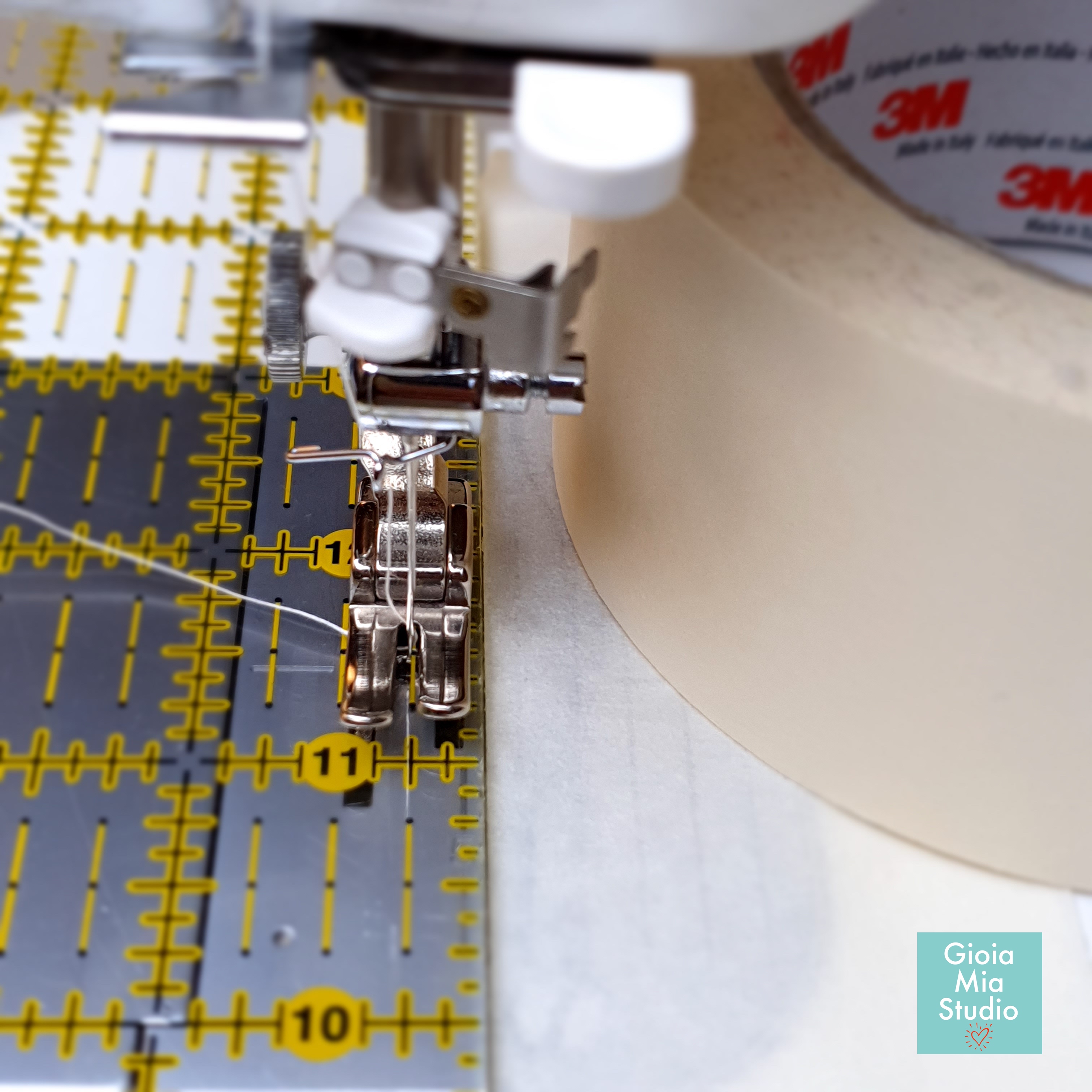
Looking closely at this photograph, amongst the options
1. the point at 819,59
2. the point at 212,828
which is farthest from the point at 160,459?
the point at 819,59

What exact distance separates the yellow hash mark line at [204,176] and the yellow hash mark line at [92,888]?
1.76 feet

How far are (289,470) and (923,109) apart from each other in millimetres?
461

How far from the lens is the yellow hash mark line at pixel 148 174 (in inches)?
38.6

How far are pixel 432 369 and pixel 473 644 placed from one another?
0.23 metres

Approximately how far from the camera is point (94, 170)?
3.23ft

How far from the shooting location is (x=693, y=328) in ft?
1.86

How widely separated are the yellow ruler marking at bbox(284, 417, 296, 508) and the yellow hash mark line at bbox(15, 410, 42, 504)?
0.17 metres

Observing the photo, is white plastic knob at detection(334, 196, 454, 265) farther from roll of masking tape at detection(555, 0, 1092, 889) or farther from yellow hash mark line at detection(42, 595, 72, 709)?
yellow hash mark line at detection(42, 595, 72, 709)

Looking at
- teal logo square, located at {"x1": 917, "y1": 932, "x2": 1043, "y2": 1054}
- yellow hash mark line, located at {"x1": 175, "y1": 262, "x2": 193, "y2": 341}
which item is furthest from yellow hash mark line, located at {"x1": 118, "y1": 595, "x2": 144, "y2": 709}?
teal logo square, located at {"x1": 917, "y1": 932, "x2": 1043, "y2": 1054}

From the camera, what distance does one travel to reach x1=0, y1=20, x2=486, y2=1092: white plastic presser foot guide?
0.60m

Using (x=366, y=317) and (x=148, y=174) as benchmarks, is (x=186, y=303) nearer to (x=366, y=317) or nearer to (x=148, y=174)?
(x=148, y=174)

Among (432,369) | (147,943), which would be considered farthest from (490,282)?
(147,943)

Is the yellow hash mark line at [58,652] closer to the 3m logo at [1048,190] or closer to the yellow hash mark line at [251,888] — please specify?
the yellow hash mark line at [251,888]

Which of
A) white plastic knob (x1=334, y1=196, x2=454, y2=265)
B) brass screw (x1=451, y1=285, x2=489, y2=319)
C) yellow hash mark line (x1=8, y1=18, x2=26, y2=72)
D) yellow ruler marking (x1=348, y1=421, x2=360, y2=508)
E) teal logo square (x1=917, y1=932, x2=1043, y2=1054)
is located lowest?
teal logo square (x1=917, y1=932, x2=1043, y2=1054)
